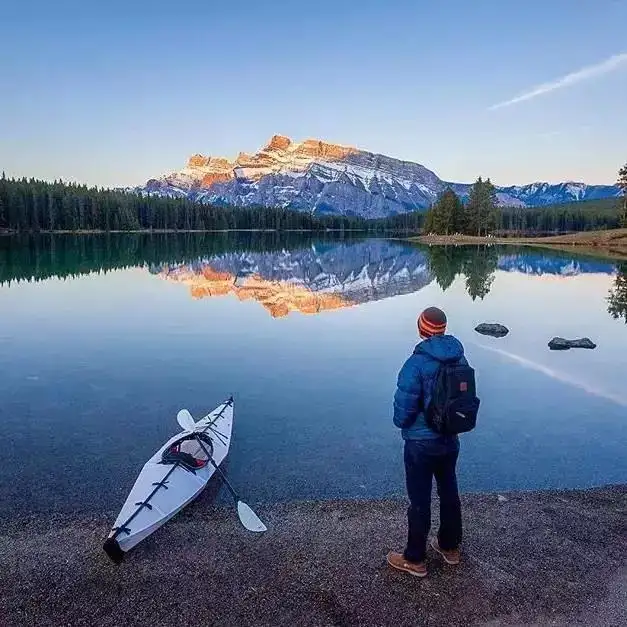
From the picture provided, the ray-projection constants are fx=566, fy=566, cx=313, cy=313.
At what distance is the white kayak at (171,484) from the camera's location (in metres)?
10.1

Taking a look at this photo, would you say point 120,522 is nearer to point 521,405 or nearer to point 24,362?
point 521,405

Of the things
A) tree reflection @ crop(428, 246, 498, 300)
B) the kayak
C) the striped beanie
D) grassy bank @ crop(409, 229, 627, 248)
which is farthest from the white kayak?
grassy bank @ crop(409, 229, 627, 248)

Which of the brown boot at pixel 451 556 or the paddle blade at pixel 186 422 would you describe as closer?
the brown boot at pixel 451 556

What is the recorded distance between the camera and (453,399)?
8.37 meters

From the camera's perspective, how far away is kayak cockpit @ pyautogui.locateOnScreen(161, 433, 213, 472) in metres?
12.7

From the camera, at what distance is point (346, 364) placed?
1032 inches

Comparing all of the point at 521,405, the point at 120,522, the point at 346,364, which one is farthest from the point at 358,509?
the point at 346,364

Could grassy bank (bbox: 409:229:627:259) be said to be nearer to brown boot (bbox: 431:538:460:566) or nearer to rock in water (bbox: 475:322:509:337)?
rock in water (bbox: 475:322:509:337)

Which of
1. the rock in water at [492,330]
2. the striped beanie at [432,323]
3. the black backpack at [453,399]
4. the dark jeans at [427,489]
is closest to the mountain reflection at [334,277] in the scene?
the rock in water at [492,330]

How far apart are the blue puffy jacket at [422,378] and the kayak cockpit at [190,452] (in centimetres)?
596

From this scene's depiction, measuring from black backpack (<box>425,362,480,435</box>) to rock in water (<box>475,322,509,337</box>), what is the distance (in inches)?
1043

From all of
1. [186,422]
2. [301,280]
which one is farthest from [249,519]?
[301,280]

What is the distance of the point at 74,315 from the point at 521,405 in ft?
99.0

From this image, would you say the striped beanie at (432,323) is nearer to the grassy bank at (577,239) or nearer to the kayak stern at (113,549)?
the kayak stern at (113,549)
